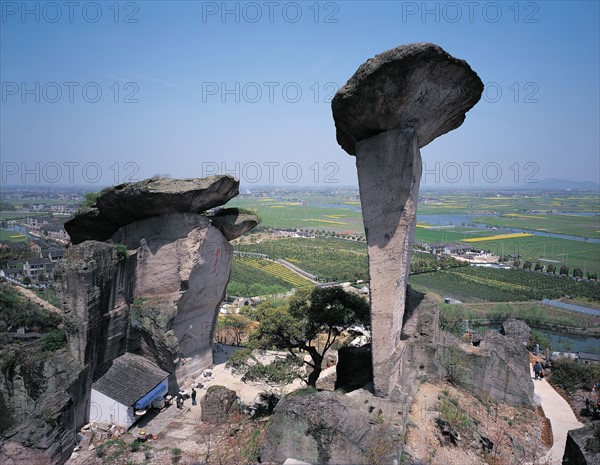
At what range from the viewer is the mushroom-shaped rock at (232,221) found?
20859mm

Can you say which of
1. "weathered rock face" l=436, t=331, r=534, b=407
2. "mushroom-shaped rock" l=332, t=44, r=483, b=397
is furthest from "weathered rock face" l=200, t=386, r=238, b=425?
"weathered rock face" l=436, t=331, r=534, b=407

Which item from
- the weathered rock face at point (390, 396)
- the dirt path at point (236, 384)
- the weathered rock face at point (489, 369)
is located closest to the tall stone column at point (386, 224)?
the weathered rock face at point (390, 396)

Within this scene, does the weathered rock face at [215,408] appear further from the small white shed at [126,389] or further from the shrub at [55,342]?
the shrub at [55,342]

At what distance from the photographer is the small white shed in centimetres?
1600

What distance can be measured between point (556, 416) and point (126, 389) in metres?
18.1

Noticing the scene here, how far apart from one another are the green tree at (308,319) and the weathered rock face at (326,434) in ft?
16.5

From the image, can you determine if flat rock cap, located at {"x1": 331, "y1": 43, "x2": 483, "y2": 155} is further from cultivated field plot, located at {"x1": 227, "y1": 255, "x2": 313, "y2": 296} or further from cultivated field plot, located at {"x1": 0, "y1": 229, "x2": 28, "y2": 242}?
cultivated field plot, located at {"x1": 0, "y1": 229, "x2": 28, "y2": 242}

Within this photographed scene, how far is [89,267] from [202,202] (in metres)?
5.45

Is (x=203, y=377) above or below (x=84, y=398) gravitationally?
below

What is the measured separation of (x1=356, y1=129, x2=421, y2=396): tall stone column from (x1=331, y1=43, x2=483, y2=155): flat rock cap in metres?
0.62

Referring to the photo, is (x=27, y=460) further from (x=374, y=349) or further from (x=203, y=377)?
(x=374, y=349)

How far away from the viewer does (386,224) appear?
12.8 metres

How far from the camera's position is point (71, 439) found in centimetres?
1435

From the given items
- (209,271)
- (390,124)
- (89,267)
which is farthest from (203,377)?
(390,124)
